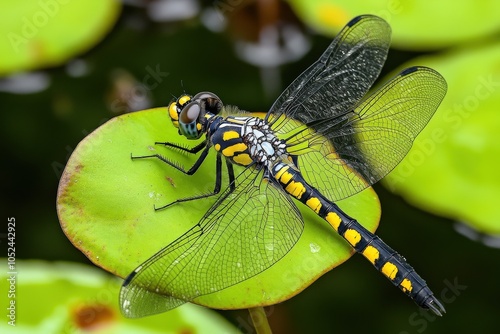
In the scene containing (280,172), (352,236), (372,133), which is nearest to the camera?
(352,236)

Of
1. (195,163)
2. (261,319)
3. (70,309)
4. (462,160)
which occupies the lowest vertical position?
(70,309)

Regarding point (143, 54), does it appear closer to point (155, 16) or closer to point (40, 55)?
point (155, 16)

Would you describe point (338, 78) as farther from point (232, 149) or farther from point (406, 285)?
point (406, 285)

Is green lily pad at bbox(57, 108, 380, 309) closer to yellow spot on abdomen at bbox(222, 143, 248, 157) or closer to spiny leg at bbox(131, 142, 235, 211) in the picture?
spiny leg at bbox(131, 142, 235, 211)

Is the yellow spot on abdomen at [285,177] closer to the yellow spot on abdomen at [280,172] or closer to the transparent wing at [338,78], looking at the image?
the yellow spot on abdomen at [280,172]

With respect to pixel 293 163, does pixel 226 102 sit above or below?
below

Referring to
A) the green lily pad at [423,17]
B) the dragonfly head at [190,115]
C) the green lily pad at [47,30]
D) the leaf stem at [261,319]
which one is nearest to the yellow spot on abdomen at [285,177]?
the dragonfly head at [190,115]

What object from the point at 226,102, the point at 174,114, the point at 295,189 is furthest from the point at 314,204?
the point at 226,102
